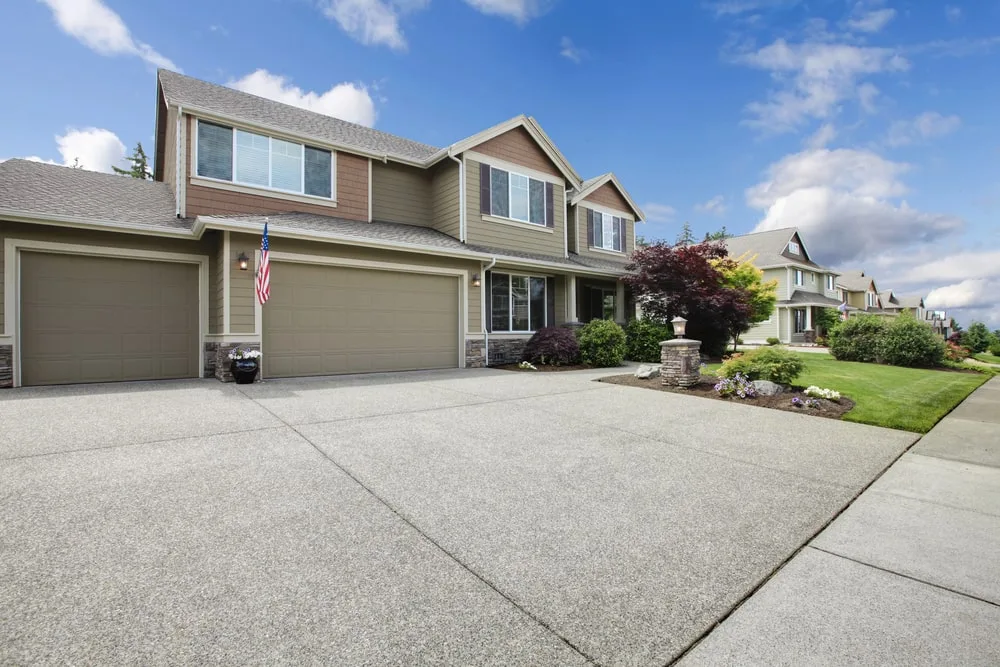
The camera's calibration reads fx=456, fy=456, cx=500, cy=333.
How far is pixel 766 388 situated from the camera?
7609mm

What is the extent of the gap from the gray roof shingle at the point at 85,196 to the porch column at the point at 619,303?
40.1 feet

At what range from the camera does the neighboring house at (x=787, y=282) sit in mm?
27328

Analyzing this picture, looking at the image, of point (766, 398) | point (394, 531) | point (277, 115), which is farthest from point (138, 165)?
point (766, 398)

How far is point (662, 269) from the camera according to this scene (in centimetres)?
1388

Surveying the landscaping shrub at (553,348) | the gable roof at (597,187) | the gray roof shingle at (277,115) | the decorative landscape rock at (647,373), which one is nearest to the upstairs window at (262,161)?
the gray roof shingle at (277,115)

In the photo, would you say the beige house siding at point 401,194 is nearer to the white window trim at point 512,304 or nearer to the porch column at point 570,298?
the white window trim at point 512,304

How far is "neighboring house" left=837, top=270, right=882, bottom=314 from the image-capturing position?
39062 mm

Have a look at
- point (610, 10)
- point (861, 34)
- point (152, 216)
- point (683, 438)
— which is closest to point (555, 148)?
point (610, 10)

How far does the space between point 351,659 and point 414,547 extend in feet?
2.81

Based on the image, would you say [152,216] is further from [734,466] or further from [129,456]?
[734,466]

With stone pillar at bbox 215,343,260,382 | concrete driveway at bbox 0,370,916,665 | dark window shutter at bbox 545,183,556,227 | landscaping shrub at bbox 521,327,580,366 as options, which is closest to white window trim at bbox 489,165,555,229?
dark window shutter at bbox 545,183,556,227

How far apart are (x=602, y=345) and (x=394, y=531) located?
33.5ft

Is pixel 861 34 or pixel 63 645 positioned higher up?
pixel 861 34

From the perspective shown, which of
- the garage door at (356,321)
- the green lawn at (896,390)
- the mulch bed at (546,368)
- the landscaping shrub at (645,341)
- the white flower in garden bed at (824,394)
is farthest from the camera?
the landscaping shrub at (645,341)
